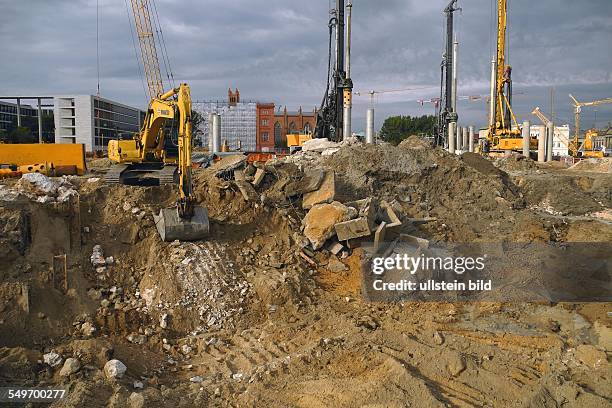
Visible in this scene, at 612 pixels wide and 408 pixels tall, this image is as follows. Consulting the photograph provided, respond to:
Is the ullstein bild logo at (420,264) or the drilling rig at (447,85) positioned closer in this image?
the ullstein bild logo at (420,264)

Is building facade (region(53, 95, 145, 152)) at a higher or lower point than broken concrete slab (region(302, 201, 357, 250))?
higher

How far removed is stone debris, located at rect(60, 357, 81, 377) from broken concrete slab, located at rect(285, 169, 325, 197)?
698 centimetres

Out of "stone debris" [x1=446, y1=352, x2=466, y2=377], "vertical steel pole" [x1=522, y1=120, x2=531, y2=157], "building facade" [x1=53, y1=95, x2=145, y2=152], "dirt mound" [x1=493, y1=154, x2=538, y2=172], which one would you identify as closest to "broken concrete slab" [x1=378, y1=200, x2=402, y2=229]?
Result: "stone debris" [x1=446, y1=352, x2=466, y2=377]

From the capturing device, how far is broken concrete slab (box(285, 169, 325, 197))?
12.2 metres

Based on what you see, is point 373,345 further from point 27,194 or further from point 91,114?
point 91,114

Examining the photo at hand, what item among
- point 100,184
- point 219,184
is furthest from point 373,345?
point 100,184

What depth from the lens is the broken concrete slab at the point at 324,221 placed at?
34.4 feet

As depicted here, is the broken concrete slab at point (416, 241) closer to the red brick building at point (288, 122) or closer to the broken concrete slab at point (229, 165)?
the broken concrete slab at point (229, 165)

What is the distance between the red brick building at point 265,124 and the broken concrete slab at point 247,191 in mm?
55658

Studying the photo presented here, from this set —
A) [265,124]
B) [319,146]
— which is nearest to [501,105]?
[319,146]

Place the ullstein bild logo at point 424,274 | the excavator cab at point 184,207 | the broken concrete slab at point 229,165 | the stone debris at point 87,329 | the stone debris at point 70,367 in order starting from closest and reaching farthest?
the stone debris at point 70,367
the stone debris at point 87,329
the excavator cab at point 184,207
the ullstein bild logo at point 424,274
the broken concrete slab at point 229,165

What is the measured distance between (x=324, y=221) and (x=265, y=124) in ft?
193

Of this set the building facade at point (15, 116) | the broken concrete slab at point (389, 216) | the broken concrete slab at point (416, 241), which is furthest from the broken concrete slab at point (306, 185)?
the building facade at point (15, 116)

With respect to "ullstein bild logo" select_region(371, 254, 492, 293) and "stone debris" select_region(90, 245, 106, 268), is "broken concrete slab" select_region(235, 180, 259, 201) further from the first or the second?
"stone debris" select_region(90, 245, 106, 268)
